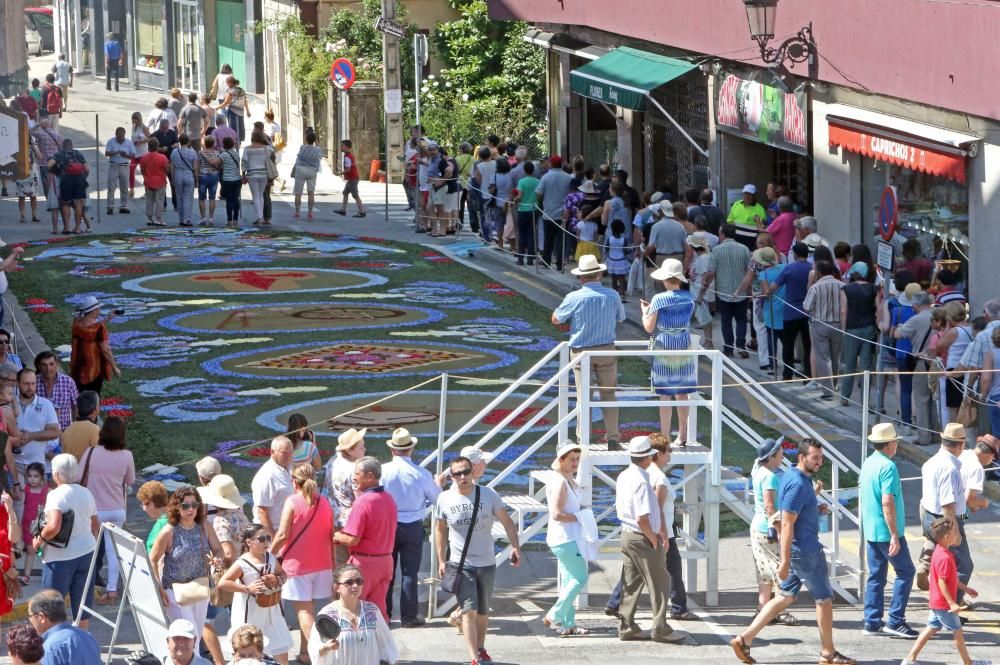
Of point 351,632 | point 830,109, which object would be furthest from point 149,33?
point 351,632

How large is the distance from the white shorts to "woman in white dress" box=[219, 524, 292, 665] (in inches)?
22.0

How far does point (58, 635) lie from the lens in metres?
9.69

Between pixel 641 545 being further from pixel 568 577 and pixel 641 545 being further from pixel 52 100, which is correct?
pixel 52 100

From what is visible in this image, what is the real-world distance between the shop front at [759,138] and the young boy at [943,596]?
13806mm

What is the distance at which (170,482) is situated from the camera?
17.2 metres

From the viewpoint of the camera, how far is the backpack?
44344 millimetres

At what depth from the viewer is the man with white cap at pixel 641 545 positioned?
13000mm

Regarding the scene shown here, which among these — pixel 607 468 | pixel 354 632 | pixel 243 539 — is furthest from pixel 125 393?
pixel 354 632

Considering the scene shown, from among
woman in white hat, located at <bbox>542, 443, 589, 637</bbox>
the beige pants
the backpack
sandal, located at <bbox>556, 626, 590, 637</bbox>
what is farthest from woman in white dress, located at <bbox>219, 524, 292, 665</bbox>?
the backpack

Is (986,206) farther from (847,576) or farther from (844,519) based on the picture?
(847,576)

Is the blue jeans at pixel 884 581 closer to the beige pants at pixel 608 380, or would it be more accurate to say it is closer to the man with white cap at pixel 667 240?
the beige pants at pixel 608 380

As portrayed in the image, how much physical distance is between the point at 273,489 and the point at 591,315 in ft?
14.2

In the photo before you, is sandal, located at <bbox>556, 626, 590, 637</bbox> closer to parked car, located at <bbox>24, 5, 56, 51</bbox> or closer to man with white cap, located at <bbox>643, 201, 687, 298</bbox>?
man with white cap, located at <bbox>643, 201, 687, 298</bbox>

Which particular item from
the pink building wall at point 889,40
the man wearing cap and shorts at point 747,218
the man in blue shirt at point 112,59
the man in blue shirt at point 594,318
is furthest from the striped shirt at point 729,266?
the man in blue shirt at point 112,59
